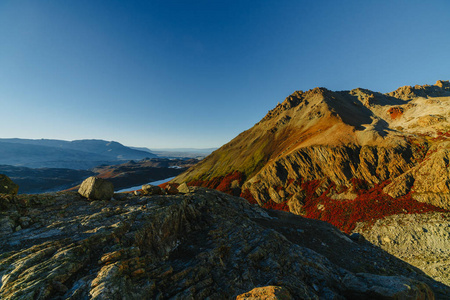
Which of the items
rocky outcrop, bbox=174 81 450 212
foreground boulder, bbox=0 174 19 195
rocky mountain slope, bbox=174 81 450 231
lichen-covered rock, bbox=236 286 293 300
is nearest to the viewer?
lichen-covered rock, bbox=236 286 293 300

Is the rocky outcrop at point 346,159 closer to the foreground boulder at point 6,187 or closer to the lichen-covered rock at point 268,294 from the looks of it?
the lichen-covered rock at point 268,294

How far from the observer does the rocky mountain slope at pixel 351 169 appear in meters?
41.8

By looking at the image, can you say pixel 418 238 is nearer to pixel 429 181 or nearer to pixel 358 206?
pixel 358 206

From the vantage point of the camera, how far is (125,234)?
13.1 meters

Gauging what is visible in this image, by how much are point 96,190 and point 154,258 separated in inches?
523

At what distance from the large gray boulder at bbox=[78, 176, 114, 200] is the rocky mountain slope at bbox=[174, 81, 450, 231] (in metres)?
53.3

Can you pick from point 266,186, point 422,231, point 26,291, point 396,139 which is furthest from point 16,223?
point 396,139

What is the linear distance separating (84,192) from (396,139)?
83.8 metres

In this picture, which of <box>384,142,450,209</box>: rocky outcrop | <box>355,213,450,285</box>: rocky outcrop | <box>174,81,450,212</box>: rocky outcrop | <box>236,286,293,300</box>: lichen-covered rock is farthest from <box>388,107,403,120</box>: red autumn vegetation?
<box>236,286,293,300</box>: lichen-covered rock

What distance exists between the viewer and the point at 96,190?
19922mm

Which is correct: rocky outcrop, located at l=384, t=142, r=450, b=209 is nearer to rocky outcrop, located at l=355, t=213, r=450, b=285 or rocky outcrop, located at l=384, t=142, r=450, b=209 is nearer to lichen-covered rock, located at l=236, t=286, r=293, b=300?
rocky outcrop, located at l=355, t=213, r=450, b=285

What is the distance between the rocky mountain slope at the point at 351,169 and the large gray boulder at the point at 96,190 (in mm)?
53341

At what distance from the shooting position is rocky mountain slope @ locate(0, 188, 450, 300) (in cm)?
941

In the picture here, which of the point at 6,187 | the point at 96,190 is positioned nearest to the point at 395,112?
the point at 96,190
